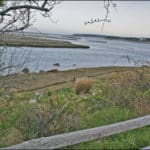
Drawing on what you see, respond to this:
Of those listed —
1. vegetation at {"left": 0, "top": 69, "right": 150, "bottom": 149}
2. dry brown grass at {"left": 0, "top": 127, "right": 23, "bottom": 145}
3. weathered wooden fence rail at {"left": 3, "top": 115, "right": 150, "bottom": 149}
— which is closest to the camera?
weathered wooden fence rail at {"left": 3, "top": 115, "right": 150, "bottom": 149}

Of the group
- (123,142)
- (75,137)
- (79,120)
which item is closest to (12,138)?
(79,120)

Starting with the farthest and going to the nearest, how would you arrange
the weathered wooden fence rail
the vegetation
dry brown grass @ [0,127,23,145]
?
dry brown grass @ [0,127,23,145] < the vegetation < the weathered wooden fence rail

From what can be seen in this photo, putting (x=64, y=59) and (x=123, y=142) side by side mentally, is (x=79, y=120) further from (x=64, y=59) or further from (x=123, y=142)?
(x=64, y=59)

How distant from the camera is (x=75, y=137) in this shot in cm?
649

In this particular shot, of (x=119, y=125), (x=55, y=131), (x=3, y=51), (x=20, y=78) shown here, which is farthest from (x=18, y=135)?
(x=20, y=78)

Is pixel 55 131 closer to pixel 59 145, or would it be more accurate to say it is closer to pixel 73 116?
pixel 73 116

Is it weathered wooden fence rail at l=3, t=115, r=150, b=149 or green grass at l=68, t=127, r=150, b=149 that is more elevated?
weathered wooden fence rail at l=3, t=115, r=150, b=149

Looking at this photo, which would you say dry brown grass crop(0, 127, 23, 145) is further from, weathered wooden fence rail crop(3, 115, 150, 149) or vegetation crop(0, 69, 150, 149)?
weathered wooden fence rail crop(3, 115, 150, 149)

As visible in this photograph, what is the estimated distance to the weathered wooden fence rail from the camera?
19.7ft

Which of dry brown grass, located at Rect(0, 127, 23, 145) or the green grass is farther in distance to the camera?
dry brown grass, located at Rect(0, 127, 23, 145)

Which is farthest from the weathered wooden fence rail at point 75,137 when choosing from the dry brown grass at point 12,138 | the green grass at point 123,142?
the dry brown grass at point 12,138

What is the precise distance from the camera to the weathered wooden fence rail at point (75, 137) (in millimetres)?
6000

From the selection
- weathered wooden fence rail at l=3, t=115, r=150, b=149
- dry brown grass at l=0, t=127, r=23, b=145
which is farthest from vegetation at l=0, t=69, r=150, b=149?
weathered wooden fence rail at l=3, t=115, r=150, b=149

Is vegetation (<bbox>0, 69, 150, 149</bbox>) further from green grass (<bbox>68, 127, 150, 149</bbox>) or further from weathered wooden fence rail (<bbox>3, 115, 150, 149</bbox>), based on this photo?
weathered wooden fence rail (<bbox>3, 115, 150, 149</bbox>)
